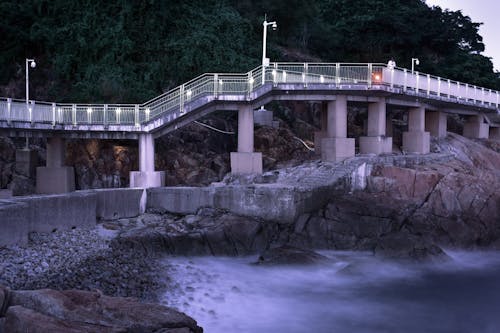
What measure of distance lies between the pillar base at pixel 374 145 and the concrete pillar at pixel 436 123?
7612 millimetres

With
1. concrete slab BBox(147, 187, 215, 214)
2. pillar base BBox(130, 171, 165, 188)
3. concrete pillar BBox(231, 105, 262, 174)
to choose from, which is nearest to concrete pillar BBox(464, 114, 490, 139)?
concrete pillar BBox(231, 105, 262, 174)

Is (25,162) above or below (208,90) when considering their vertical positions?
below

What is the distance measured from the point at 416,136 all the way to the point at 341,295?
1727 centimetres

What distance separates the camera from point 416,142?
115 ft

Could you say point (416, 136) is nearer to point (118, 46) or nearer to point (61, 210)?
point (118, 46)

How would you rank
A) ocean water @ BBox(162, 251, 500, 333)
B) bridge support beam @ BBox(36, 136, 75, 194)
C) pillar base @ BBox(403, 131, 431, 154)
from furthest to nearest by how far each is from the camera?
1. pillar base @ BBox(403, 131, 431, 154)
2. bridge support beam @ BBox(36, 136, 75, 194)
3. ocean water @ BBox(162, 251, 500, 333)

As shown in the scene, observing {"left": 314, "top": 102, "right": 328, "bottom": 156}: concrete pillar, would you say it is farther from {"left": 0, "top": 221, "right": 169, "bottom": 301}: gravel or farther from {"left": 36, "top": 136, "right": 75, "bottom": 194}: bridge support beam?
{"left": 0, "top": 221, "right": 169, "bottom": 301}: gravel

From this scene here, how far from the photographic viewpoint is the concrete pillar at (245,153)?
1170 inches

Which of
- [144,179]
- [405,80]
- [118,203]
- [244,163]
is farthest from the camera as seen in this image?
[405,80]

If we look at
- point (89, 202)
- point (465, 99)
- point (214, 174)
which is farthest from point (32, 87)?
point (465, 99)

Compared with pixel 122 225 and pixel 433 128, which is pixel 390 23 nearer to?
pixel 433 128

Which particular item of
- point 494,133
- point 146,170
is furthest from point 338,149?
point 494,133

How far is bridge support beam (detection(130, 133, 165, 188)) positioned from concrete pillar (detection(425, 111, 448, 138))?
20.4 meters

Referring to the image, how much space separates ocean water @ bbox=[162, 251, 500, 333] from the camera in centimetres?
1786
